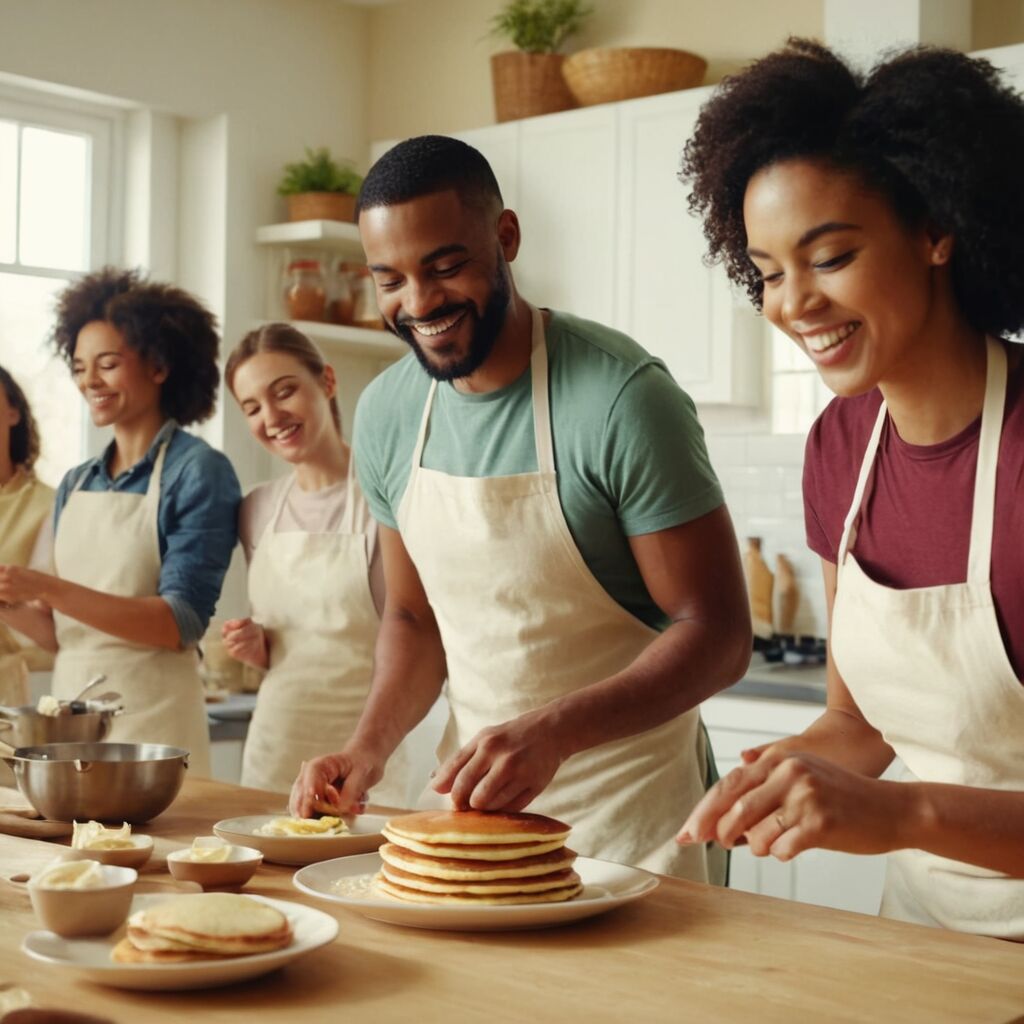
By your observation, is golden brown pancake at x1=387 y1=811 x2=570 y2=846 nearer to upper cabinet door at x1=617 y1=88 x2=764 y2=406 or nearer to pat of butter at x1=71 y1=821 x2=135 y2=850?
pat of butter at x1=71 y1=821 x2=135 y2=850

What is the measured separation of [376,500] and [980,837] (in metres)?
1.15

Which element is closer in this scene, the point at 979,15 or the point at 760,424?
the point at 979,15

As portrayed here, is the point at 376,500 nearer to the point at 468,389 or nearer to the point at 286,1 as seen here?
the point at 468,389

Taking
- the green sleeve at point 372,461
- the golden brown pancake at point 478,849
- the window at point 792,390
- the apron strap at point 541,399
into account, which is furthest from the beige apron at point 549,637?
the window at point 792,390

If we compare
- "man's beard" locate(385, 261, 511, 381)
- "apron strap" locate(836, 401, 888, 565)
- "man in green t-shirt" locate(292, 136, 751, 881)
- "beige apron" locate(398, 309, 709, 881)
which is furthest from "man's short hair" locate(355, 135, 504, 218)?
"apron strap" locate(836, 401, 888, 565)

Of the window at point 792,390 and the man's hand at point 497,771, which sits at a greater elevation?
the window at point 792,390

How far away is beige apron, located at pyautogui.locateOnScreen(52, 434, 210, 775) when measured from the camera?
292cm

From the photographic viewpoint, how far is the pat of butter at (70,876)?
1.22 metres

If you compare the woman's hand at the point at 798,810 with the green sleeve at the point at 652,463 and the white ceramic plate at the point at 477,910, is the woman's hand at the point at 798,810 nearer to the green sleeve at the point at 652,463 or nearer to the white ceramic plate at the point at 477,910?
the white ceramic plate at the point at 477,910

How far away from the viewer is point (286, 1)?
4730 millimetres

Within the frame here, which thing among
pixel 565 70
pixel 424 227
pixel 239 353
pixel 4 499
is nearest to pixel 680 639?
pixel 424 227

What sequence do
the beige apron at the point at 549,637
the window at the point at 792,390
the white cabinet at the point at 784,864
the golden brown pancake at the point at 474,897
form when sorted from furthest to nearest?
the window at the point at 792,390 < the white cabinet at the point at 784,864 < the beige apron at the point at 549,637 < the golden brown pancake at the point at 474,897

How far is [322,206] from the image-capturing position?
451cm

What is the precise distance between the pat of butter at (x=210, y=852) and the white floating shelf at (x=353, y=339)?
9.77 feet
